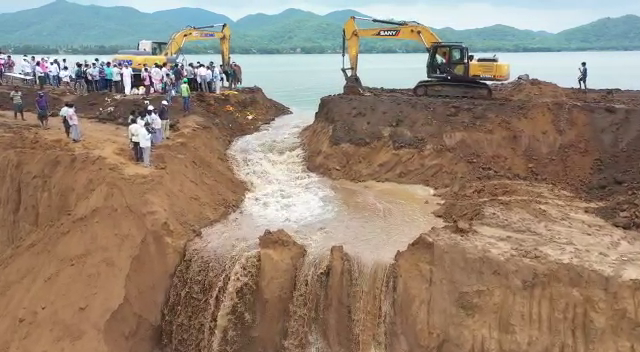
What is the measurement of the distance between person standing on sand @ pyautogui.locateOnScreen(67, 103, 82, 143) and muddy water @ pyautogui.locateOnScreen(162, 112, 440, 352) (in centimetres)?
543

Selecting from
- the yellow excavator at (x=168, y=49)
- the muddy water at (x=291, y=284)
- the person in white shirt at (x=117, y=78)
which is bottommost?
the muddy water at (x=291, y=284)

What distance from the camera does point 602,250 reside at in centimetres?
1268

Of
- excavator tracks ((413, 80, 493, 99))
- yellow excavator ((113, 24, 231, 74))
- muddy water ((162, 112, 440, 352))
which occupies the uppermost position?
yellow excavator ((113, 24, 231, 74))

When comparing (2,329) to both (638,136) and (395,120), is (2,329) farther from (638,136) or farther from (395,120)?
(638,136)

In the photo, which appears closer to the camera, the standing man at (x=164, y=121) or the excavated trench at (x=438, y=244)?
the excavated trench at (x=438, y=244)

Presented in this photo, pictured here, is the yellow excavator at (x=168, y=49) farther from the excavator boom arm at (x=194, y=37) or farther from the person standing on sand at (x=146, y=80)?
the person standing on sand at (x=146, y=80)

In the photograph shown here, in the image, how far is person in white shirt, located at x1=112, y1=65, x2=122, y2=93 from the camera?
85.0 feet

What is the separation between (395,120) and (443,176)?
10.1 feet

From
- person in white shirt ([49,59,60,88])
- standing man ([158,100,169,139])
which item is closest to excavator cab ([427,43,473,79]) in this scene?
standing man ([158,100,169,139])

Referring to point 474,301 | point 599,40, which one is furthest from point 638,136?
point 599,40

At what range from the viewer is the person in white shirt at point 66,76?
27656mm

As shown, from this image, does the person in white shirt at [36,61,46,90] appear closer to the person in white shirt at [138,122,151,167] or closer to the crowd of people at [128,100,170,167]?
the crowd of people at [128,100,170,167]

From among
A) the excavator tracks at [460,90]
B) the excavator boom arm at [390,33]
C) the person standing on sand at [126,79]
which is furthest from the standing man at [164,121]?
the excavator tracks at [460,90]

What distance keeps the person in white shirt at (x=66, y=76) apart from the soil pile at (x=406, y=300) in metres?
17.4
